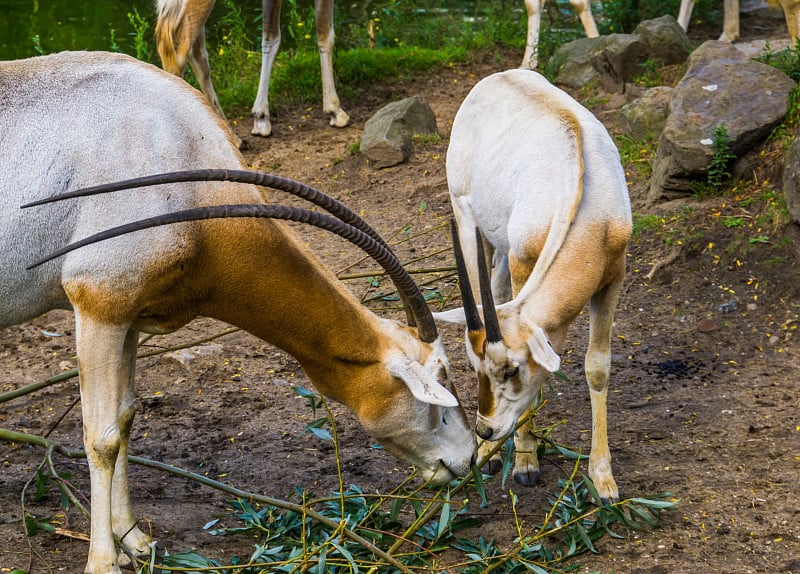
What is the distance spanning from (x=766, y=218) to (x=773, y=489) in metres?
2.56

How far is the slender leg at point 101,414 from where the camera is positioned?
339cm

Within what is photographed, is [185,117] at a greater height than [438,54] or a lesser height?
greater

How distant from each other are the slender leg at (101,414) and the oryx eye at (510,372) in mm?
1346

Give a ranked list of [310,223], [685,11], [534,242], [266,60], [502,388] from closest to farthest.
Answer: [310,223] → [502,388] → [534,242] → [266,60] → [685,11]

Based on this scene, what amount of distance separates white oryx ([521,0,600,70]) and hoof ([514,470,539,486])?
568 cm

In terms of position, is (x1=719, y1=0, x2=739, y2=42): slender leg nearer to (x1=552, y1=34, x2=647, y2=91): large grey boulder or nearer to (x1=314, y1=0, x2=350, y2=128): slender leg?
(x1=552, y1=34, x2=647, y2=91): large grey boulder

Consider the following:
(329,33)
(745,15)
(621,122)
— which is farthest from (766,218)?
(745,15)

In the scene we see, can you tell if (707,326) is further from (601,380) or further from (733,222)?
(601,380)

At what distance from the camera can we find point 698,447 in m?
4.63

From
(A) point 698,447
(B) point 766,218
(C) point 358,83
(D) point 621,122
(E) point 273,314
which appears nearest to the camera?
(E) point 273,314

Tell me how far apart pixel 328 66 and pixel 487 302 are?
6.34m

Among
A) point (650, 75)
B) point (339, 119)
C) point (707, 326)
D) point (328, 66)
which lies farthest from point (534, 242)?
point (328, 66)

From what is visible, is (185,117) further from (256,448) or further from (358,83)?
(358,83)

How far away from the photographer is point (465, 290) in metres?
3.60
